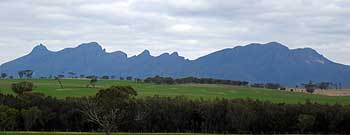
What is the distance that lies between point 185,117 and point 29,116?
25.8 metres

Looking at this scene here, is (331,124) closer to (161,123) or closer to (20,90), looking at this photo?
(161,123)

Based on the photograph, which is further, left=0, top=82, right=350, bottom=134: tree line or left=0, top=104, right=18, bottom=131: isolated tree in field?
left=0, top=82, right=350, bottom=134: tree line

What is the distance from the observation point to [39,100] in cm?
9744

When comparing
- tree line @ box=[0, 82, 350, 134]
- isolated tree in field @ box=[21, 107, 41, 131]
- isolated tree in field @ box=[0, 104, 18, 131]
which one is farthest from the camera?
isolated tree in field @ box=[21, 107, 41, 131]

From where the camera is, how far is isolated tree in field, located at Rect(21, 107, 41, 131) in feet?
284

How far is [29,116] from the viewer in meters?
86.9

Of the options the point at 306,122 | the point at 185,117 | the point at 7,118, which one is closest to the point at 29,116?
the point at 7,118

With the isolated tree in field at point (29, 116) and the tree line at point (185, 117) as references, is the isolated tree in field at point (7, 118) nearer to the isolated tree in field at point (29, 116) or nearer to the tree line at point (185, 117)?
the tree line at point (185, 117)

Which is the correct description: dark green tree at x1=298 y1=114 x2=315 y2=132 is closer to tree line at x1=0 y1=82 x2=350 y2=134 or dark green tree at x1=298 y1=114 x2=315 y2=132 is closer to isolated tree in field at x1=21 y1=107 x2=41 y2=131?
tree line at x1=0 y1=82 x2=350 y2=134

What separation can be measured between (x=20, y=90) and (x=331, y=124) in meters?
74.8

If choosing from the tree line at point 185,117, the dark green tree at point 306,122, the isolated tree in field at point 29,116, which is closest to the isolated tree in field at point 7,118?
the tree line at point 185,117

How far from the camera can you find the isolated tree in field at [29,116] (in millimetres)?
86625

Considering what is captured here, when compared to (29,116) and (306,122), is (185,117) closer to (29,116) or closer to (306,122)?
(306,122)

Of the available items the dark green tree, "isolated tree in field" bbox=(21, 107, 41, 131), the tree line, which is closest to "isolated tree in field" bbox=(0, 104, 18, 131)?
the tree line
